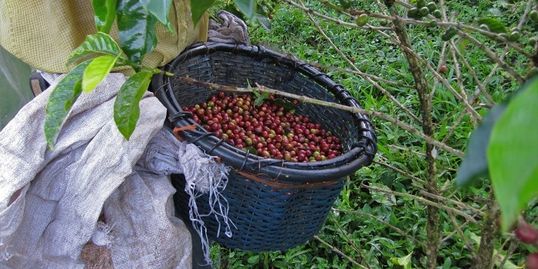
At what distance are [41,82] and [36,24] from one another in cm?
16

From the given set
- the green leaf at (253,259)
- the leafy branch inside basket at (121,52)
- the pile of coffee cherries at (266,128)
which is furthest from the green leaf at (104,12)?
the green leaf at (253,259)

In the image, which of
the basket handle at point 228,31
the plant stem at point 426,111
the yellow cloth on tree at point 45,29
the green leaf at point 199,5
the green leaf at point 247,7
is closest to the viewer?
the green leaf at point 247,7

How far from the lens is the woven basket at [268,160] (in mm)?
1188

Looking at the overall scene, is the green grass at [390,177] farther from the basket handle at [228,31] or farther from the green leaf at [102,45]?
the green leaf at [102,45]

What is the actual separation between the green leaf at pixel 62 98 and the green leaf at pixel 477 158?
740 millimetres

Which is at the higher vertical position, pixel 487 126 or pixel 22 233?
pixel 487 126

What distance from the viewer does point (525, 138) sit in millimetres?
333

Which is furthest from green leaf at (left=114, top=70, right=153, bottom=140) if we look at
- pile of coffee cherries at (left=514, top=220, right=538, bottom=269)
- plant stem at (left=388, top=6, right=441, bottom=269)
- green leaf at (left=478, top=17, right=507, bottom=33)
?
pile of coffee cherries at (left=514, top=220, right=538, bottom=269)

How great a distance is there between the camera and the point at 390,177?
88.2 inches

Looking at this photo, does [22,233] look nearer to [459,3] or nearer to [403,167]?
[403,167]

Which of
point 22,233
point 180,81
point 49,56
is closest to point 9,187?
point 22,233

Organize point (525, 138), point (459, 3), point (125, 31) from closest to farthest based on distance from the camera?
point (525, 138) < point (125, 31) < point (459, 3)

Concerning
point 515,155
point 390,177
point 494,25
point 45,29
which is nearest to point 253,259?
point 390,177

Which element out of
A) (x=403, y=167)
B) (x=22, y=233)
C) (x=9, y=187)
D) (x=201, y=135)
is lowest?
(x=403, y=167)
